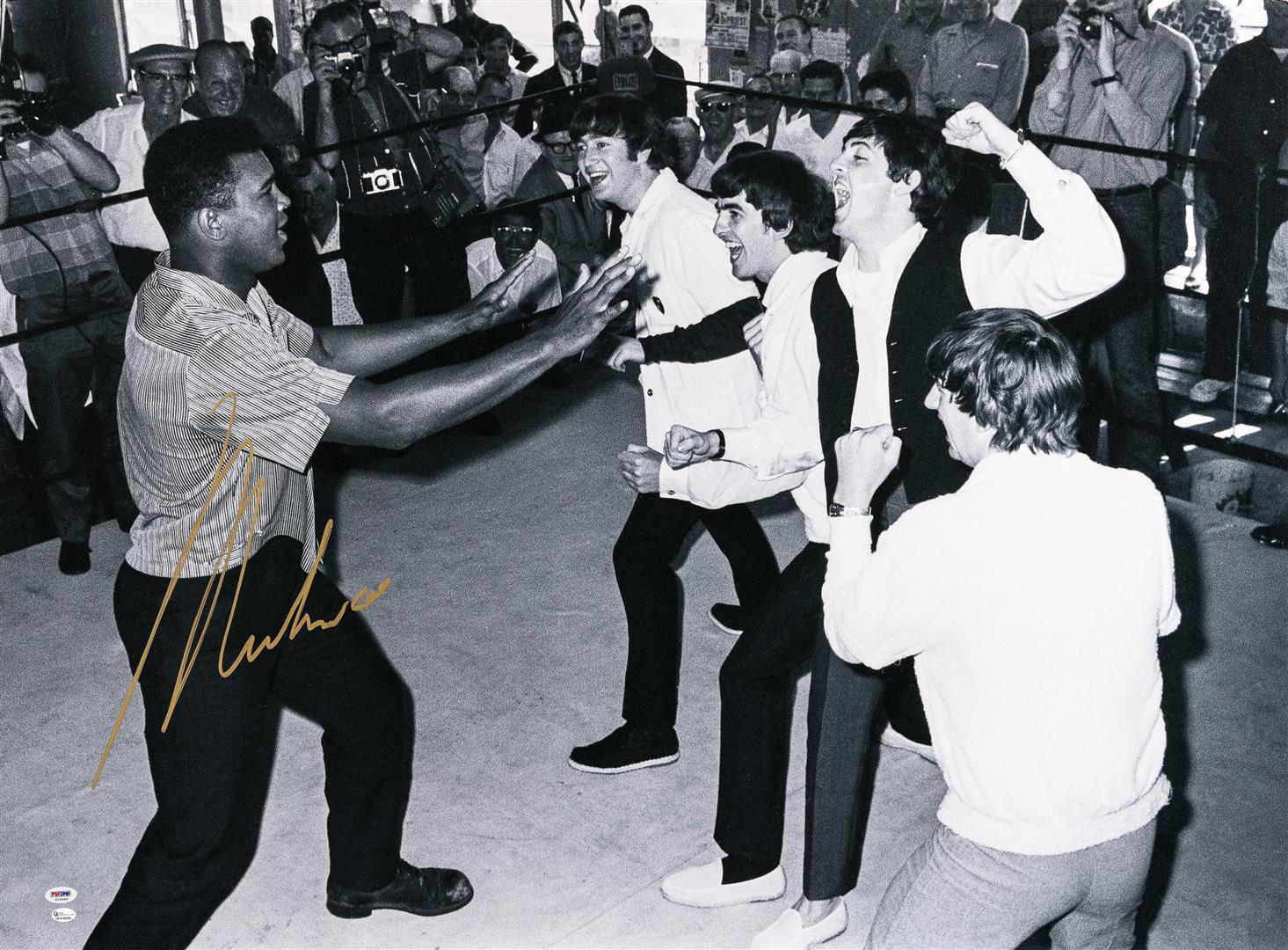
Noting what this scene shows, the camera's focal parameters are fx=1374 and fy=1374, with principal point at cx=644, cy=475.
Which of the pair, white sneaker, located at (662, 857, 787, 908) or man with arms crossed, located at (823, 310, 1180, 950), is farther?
white sneaker, located at (662, 857, 787, 908)

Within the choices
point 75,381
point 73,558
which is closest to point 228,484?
point 73,558

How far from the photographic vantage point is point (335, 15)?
615 centimetres

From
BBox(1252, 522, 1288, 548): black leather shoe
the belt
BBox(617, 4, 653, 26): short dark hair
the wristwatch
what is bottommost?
BBox(1252, 522, 1288, 548): black leather shoe

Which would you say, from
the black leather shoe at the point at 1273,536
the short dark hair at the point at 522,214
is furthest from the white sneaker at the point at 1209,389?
the short dark hair at the point at 522,214

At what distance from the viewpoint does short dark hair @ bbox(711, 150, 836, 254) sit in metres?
3.35

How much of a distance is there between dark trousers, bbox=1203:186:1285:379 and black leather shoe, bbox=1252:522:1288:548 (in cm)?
102

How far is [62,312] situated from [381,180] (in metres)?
1.47

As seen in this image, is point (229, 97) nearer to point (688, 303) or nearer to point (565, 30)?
point (565, 30)

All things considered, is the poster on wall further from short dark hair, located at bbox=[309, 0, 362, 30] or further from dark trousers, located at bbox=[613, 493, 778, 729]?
dark trousers, located at bbox=[613, 493, 778, 729]

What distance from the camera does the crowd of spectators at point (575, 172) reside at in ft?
17.4

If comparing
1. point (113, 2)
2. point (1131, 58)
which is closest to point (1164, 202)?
point (1131, 58)

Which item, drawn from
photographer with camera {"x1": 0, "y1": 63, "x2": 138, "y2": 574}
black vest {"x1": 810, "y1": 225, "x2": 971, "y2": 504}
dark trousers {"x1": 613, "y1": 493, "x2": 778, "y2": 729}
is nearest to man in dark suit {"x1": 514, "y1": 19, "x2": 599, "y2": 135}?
photographer with camera {"x1": 0, "y1": 63, "x2": 138, "y2": 574}

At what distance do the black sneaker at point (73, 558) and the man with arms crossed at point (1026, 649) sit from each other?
147 inches
